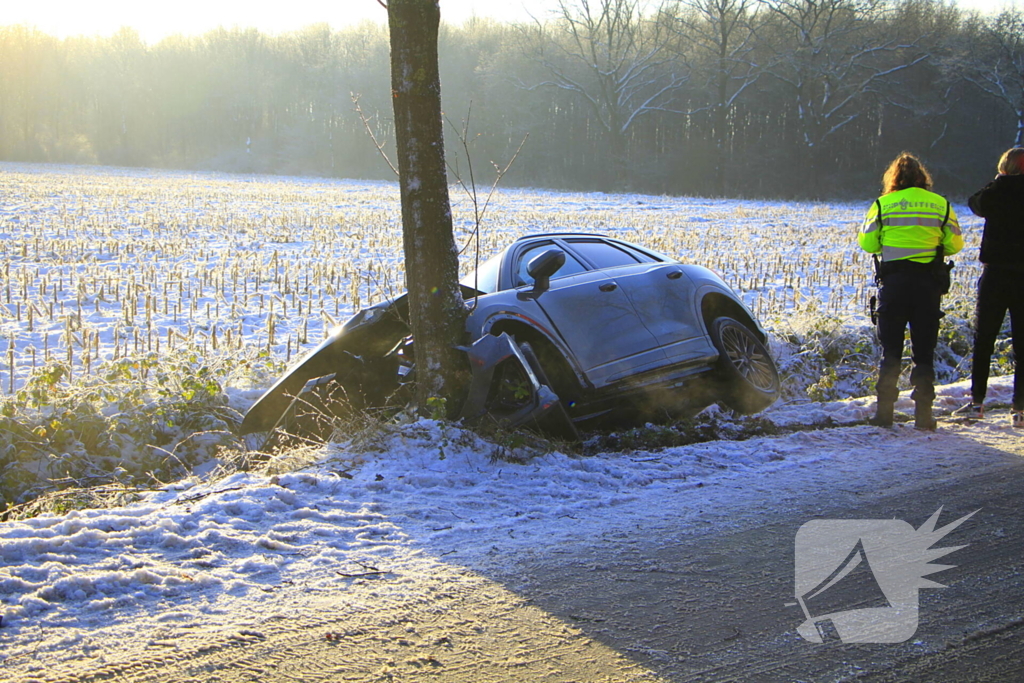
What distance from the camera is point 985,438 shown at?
5.38 metres

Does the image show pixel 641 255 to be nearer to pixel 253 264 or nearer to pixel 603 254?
pixel 603 254

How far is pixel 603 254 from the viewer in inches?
271

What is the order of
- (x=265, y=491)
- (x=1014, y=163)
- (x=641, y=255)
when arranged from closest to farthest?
(x=265, y=491) → (x=1014, y=163) → (x=641, y=255)

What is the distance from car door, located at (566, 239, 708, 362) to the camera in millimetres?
Answer: 6258

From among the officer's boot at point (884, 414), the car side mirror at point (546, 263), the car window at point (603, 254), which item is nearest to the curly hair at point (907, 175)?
the officer's boot at point (884, 414)

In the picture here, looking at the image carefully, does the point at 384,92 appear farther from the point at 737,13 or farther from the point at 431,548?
the point at 431,548

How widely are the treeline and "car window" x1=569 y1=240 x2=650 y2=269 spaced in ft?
120

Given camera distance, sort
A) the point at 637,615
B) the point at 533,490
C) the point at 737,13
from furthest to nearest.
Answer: the point at 737,13 < the point at 533,490 < the point at 637,615

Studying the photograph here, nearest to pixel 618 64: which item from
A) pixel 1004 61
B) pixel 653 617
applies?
pixel 1004 61

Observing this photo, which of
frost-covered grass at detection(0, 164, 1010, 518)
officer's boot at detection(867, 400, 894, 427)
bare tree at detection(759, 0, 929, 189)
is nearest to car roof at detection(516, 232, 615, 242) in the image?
frost-covered grass at detection(0, 164, 1010, 518)

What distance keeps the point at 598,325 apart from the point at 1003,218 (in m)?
3.12

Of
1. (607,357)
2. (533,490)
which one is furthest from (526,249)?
(533,490)

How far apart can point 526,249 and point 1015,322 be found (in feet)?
12.4

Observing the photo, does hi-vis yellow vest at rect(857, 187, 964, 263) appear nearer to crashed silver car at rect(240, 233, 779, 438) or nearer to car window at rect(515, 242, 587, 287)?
crashed silver car at rect(240, 233, 779, 438)
